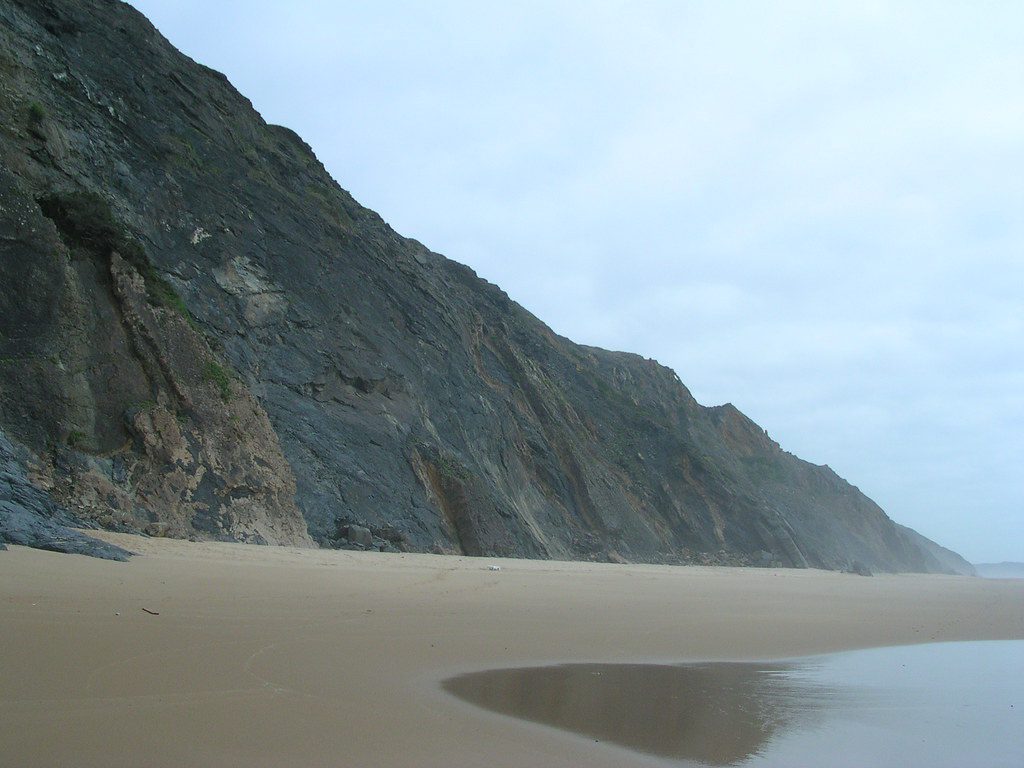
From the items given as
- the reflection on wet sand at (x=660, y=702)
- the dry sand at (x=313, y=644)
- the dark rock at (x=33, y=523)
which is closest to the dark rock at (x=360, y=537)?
the dry sand at (x=313, y=644)

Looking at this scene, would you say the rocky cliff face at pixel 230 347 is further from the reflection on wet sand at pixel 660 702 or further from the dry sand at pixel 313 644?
the reflection on wet sand at pixel 660 702

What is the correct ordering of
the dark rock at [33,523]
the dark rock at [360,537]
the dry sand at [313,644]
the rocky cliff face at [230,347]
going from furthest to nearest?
the dark rock at [360,537], the rocky cliff face at [230,347], the dark rock at [33,523], the dry sand at [313,644]

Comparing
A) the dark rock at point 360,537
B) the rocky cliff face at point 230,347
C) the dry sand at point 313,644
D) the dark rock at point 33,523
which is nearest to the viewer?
the dry sand at point 313,644

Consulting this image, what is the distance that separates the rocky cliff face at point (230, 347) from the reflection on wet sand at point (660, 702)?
8.78 meters

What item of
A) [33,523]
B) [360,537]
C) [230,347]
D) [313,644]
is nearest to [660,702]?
[313,644]

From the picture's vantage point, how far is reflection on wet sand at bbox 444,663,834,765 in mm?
4188

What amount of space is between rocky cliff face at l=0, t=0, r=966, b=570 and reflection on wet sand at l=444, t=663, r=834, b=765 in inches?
346

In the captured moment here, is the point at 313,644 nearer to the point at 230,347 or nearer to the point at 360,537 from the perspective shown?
the point at 360,537

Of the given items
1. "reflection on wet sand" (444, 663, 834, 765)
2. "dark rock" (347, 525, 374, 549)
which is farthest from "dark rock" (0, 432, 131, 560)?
"dark rock" (347, 525, 374, 549)

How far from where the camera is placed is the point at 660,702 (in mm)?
5039

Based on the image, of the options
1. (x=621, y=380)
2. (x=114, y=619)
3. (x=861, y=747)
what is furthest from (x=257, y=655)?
(x=621, y=380)

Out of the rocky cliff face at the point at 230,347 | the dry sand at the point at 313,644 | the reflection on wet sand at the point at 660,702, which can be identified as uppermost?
the rocky cliff face at the point at 230,347

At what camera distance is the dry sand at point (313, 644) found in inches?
136

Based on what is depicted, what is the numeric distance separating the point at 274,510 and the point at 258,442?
185cm
